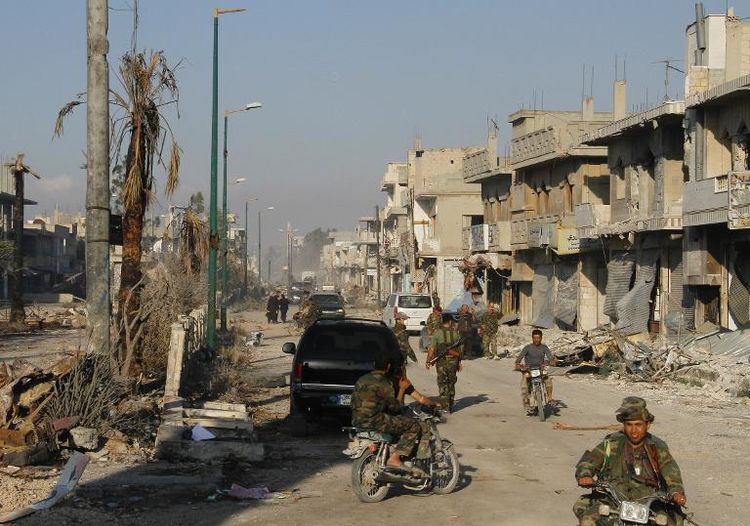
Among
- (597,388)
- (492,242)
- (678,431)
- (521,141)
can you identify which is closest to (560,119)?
(521,141)

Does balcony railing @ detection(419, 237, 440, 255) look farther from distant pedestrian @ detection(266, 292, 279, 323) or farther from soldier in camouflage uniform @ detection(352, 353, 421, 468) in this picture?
soldier in camouflage uniform @ detection(352, 353, 421, 468)

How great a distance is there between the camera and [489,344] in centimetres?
3475

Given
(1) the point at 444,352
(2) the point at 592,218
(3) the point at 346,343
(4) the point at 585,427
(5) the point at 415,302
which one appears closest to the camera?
(3) the point at 346,343

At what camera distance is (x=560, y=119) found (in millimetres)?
52438

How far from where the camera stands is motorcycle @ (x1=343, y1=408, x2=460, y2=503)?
10.6 m

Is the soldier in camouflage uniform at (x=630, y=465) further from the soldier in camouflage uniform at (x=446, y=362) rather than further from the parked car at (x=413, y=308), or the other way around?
the parked car at (x=413, y=308)

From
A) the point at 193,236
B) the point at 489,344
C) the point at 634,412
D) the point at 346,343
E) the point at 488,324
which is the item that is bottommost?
the point at 489,344

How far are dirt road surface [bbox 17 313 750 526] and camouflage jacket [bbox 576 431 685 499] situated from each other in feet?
9.32

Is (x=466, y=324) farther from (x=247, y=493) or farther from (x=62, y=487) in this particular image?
(x=62, y=487)

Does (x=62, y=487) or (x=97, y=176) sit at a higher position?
(x=97, y=176)

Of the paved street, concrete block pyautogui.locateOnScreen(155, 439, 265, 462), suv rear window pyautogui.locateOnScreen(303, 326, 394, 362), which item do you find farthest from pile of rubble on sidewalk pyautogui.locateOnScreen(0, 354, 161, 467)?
suv rear window pyautogui.locateOnScreen(303, 326, 394, 362)

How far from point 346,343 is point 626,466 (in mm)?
10059

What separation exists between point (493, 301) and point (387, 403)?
4935 cm

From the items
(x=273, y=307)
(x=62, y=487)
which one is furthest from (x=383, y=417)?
(x=273, y=307)
